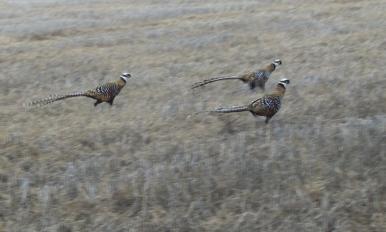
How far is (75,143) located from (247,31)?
30.7ft

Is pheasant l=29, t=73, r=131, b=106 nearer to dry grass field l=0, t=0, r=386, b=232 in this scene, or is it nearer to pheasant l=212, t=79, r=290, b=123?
dry grass field l=0, t=0, r=386, b=232

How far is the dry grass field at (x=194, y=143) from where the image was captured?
511cm

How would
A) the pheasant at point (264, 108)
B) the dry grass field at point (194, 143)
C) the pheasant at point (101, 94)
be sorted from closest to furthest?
the dry grass field at point (194, 143), the pheasant at point (264, 108), the pheasant at point (101, 94)

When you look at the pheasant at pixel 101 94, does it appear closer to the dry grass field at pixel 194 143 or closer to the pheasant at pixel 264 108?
the dry grass field at pixel 194 143

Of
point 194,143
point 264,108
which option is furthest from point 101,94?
point 264,108

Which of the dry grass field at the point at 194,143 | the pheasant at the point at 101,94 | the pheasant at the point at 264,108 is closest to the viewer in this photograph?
the dry grass field at the point at 194,143

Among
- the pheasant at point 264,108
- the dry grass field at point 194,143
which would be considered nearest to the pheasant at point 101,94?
the dry grass field at point 194,143

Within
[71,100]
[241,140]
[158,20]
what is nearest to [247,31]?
[158,20]

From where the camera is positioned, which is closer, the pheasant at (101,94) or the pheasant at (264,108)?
the pheasant at (264,108)

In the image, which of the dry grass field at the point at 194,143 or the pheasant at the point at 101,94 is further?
the pheasant at the point at 101,94

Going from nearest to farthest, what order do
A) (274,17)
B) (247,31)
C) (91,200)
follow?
(91,200), (247,31), (274,17)

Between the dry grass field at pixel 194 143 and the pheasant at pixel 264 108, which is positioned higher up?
the pheasant at pixel 264 108

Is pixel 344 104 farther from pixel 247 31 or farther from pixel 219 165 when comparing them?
pixel 247 31

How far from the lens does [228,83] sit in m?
9.45
